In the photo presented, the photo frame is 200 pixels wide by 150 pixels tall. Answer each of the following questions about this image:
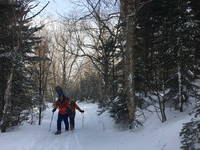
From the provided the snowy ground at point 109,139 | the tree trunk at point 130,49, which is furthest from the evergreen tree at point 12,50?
the tree trunk at point 130,49

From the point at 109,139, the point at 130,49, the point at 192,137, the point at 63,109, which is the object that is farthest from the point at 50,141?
the point at 192,137

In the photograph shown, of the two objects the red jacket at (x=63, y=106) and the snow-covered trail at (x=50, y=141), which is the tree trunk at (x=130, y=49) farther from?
the red jacket at (x=63, y=106)

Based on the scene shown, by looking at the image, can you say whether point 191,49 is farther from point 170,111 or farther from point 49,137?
point 49,137

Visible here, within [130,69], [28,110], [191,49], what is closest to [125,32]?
[130,69]

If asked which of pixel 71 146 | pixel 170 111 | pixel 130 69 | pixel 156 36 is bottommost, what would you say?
pixel 71 146

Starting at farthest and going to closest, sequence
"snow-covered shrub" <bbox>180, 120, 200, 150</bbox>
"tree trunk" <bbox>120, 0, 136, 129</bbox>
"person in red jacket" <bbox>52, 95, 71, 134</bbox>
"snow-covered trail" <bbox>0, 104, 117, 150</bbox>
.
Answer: "person in red jacket" <bbox>52, 95, 71, 134</bbox>, "tree trunk" <bbox>120, 0, 136, 129</bbox>, "snow-covered trail" <bbox>0, 104, 117, 150</bbox>, "snow-covered shrub" <bbox>180, 120, 200, 150</bbox>

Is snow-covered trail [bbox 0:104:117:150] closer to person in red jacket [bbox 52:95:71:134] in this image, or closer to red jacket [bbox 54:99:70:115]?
person in red jacket [bbox 52:95:71:134]

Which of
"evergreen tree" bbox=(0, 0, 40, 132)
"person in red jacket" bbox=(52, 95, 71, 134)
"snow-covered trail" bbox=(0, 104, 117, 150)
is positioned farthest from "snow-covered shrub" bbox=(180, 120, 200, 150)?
"person in red jacket" bbox=(52, 95, 71, 134)

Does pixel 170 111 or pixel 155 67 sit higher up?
pixel 155 67

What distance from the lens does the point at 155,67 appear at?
1538cm

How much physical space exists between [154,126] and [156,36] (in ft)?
13.2

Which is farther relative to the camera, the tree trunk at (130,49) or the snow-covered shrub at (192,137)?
the tree trunk at (130,49)

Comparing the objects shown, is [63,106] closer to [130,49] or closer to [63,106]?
[63,106]

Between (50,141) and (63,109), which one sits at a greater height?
(63,109)
